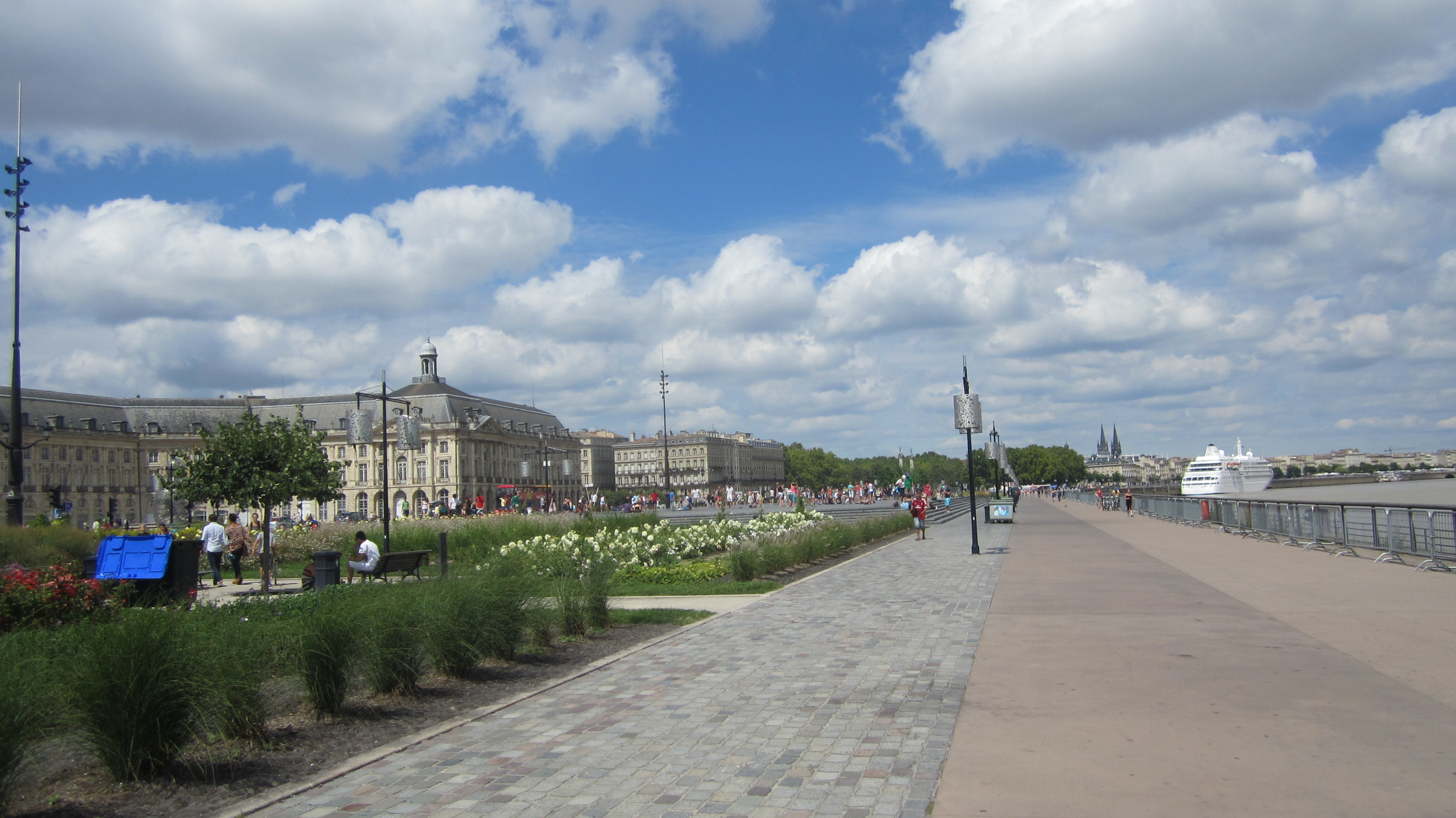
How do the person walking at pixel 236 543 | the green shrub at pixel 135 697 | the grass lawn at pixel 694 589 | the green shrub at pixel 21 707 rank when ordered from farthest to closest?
the person walking at pixel 236 543, the grass lawn at pixel 694 589, the green shrub at pixel 135 697, the green shrub at pixel 21 707

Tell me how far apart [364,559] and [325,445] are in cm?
8228

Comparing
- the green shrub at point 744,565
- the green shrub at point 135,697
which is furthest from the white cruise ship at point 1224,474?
the green shrub at point 135,697

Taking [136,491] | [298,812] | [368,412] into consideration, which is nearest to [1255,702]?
[298,812]

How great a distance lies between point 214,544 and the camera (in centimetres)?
2025

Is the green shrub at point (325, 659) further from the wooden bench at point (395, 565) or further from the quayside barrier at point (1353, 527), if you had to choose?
the quayside barrier at point (1353, 527)

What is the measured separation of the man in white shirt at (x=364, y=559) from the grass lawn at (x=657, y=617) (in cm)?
680

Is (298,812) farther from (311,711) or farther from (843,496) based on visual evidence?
(843,496)

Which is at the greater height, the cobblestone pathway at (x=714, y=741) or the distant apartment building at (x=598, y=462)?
the distant apartment building at (x=598, y=462)

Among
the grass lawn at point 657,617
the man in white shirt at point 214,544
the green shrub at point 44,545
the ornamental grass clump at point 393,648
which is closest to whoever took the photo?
the ornamental grass clump at point 393,648

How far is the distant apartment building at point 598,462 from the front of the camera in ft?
557

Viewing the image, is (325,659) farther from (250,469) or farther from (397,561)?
(250,469)

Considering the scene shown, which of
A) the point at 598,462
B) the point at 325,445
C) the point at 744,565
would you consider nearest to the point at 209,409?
the point at 325,445

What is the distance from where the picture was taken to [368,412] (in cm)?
2638

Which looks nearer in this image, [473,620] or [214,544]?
[473,620]
